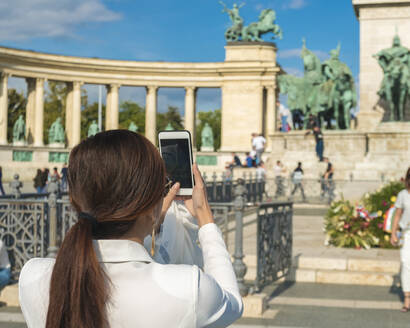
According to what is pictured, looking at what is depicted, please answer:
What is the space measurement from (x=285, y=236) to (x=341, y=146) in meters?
26.2

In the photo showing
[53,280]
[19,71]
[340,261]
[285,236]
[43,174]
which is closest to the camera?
[53,280]

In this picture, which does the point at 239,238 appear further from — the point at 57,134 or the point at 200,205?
the point at 57,134

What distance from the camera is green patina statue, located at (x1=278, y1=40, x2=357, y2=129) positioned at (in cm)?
3772

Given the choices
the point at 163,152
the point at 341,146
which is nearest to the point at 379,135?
the point at 341,146

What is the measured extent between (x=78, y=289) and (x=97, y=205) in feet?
1.02

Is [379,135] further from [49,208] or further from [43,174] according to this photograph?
[49,208]

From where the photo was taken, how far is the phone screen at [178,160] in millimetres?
3041

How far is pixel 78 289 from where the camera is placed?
2.22 meters

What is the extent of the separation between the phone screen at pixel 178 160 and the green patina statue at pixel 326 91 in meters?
35.4

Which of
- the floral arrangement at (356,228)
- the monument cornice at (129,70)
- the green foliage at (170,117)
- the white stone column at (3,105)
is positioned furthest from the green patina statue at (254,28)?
the floral arrangement at (356,228)

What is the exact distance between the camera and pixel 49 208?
1001 cm

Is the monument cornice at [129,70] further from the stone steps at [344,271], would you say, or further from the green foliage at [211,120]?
the green foliage at [211,120]

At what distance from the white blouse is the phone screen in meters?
0.65

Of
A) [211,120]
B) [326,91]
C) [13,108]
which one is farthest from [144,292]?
[211,120]
